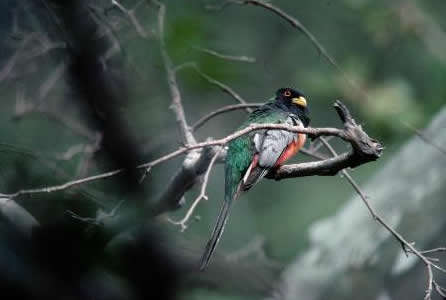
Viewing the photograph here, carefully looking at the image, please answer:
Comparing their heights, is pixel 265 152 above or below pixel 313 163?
above

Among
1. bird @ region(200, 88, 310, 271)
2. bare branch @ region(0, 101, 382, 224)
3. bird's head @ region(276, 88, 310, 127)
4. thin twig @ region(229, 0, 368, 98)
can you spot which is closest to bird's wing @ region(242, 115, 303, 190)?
bird @ region(200, 88, 310, 271)

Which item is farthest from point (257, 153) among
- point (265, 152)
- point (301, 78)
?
point (301, 78)

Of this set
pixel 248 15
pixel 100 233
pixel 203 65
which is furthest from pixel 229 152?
pixel 248 15

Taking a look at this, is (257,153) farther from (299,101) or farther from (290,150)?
(299,101)

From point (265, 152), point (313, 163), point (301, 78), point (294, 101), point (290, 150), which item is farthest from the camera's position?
point (301, 78)

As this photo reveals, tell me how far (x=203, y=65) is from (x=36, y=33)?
961 mm

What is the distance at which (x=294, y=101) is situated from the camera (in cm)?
430

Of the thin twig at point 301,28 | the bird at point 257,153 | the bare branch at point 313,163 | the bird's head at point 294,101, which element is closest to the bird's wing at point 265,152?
the bird at point 257,153

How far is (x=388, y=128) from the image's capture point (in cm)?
487

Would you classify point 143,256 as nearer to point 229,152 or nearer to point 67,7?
point 67,7

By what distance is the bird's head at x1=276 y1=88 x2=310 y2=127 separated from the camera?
4.29 meters

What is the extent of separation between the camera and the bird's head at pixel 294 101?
4.29m

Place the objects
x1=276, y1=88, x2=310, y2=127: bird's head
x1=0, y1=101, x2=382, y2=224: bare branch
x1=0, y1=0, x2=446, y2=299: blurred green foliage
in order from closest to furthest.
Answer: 1. x1=0, y1=101, x2=382, y2=224: bare branch
2. x1=0, y1=0, x2=446, y2=299: blurred green foliage
3. x1=276, y1=88, x2=310, y2=127: bird's head

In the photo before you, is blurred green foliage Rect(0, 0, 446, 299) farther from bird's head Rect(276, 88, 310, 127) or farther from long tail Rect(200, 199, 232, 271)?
long tail Rect(200, 199, 232, 271)
